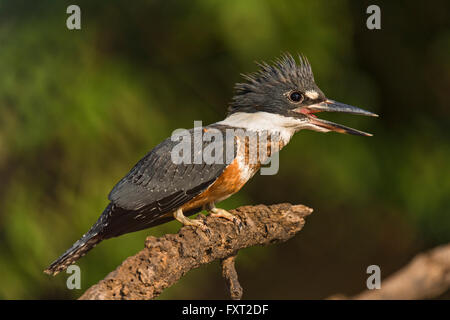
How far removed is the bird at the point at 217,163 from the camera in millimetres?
1471

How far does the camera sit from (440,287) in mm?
1956

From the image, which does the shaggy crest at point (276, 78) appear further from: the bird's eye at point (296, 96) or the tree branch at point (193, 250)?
the tree branch at point (193, 250)

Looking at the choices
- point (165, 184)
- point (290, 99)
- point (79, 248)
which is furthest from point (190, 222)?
point (290, 99)

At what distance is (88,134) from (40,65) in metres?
0.37

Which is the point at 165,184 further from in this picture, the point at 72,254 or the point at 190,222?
the point at 72,254

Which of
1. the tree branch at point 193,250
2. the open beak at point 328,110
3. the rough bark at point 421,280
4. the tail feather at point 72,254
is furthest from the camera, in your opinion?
the rough bark at point 421,280

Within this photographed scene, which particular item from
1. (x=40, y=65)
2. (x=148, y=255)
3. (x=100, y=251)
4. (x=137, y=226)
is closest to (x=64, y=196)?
(x=100, y=251)

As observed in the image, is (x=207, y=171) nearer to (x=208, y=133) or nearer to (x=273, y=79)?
(x=208, y=133)

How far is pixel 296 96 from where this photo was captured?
1573mm

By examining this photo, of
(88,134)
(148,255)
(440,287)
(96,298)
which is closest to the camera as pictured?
(96,298)

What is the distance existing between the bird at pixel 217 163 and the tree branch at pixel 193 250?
4 cm

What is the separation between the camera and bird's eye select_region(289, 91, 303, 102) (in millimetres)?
1573

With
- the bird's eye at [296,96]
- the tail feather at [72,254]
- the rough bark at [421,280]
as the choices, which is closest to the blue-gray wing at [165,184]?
the tail feather at [72,254]

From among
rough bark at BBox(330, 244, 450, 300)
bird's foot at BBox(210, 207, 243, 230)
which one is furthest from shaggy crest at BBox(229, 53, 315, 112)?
rough bark at BBox(330, 244, 450, 300)
